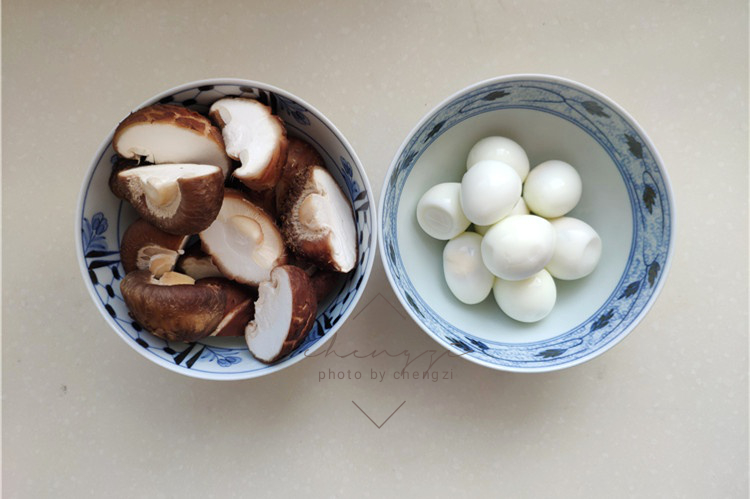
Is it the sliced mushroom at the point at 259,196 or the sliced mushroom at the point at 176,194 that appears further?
the sliced mushroom at the point at 259,196

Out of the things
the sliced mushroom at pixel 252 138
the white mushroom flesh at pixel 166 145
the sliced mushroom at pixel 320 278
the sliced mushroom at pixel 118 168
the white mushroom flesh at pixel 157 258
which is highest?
the sliced mushroom at pixel 252 138

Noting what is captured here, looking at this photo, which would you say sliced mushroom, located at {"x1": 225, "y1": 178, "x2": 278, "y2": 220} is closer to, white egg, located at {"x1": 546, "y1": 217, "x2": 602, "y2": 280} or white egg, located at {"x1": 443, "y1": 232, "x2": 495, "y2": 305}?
white egg, located at {"x1": 443, "y1": 232, "x2": 495, "y2": 305}

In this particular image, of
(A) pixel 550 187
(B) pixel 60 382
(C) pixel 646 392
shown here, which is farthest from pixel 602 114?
(B) pixel 60 382

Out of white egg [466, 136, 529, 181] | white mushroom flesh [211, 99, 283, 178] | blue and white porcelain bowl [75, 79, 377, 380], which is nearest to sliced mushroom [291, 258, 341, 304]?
blue and white porcelain bowl [75, 79, 377, 380]

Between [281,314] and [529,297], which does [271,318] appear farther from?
[529,297]

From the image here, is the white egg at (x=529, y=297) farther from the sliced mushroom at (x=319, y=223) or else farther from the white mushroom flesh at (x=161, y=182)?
the white mushroom flesh at (x=161, y=182)

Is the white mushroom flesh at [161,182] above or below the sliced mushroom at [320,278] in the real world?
above

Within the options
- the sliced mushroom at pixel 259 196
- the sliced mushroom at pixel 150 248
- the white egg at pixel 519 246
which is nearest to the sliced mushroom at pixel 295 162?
the sliced mushroom at pixel 259 196
